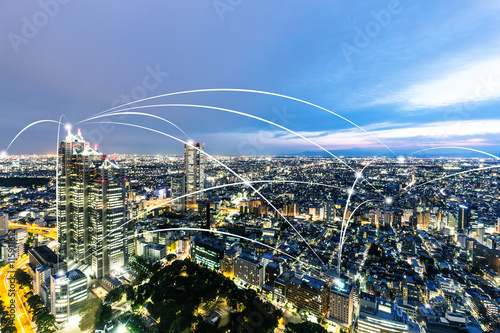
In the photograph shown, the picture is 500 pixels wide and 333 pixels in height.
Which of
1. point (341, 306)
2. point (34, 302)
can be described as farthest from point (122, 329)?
point (341, 306)

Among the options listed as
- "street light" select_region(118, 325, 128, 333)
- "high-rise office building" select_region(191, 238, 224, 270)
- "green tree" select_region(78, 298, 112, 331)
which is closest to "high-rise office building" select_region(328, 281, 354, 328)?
"high-rise office building" select_region(191, 238, 224, 270)

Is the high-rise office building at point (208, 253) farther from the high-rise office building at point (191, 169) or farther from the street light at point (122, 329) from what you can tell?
the high-rise office building at point (191, 169)

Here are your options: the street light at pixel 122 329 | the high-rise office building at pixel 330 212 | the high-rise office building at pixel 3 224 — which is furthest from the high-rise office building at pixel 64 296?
the high-rise office building at pixel 330 212

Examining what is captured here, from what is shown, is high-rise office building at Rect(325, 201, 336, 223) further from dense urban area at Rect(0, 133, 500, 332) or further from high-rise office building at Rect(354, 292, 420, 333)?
high-rise office building at Rect(354, 292, 420, 333)

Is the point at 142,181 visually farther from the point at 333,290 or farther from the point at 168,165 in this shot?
the point at 333,290

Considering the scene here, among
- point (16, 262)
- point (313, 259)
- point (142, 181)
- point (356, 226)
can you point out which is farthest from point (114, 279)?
point (142, 181)

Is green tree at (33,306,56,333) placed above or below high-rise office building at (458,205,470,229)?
below
